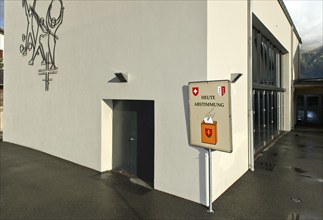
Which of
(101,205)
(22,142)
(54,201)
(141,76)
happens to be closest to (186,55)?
(141,76)

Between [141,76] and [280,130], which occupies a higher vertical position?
[141,76]

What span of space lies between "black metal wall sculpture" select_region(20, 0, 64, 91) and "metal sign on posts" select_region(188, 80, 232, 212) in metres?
6.18

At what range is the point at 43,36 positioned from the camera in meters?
8.58

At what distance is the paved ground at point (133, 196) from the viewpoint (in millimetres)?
3957

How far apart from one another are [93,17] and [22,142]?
23.5 ft

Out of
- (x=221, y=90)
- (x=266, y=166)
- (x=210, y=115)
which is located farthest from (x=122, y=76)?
(x=266, y=166)

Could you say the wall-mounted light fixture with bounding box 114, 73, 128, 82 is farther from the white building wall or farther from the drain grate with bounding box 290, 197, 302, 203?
the drain grate with bounding box 290, 197, 302, 203

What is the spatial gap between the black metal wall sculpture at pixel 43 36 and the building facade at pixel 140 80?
4 centimetres

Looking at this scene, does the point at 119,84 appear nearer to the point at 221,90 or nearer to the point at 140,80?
the point at 140,80

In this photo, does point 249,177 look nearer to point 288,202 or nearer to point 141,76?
point 288,202

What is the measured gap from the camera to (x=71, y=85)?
284 inches

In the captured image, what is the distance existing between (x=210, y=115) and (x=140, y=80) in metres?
2.16

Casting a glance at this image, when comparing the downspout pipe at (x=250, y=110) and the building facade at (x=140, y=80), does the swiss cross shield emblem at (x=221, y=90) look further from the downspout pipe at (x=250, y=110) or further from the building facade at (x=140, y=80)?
the downspout pipe at (x=250, y=110)

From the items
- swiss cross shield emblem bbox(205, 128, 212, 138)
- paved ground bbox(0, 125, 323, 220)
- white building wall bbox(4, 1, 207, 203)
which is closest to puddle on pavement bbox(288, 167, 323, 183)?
paved ground bbox(0, 125, 323, 220)
